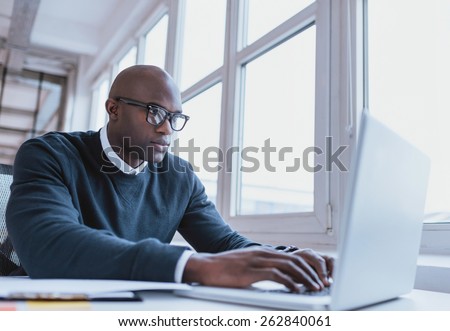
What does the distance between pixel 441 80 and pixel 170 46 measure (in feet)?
6.13

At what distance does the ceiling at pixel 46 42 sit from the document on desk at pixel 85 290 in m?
2.83

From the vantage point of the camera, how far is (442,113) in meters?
1.23

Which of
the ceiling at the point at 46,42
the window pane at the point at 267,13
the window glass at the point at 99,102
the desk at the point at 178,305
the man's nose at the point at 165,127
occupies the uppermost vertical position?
the ceiling at the point at 46,42

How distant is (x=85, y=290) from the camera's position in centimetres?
57

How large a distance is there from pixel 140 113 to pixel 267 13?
1.08 m

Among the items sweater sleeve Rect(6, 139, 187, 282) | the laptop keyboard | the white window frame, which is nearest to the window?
the white window frame

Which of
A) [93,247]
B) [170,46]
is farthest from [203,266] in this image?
[170,46]

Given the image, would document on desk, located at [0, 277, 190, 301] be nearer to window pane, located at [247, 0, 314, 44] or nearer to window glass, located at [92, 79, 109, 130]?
window pane, located at [247, 0, 314, 44]

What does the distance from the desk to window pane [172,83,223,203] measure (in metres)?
1.46

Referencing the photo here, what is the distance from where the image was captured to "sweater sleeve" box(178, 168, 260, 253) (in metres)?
1.25

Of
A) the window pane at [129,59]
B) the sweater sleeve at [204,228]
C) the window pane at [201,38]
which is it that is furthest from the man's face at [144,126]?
the window pane at [129,59]

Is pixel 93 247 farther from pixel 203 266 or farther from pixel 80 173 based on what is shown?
pixel 80 173

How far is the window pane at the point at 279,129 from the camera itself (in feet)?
5.47

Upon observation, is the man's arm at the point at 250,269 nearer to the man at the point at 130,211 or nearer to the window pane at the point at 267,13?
the man at the point at 130,211
